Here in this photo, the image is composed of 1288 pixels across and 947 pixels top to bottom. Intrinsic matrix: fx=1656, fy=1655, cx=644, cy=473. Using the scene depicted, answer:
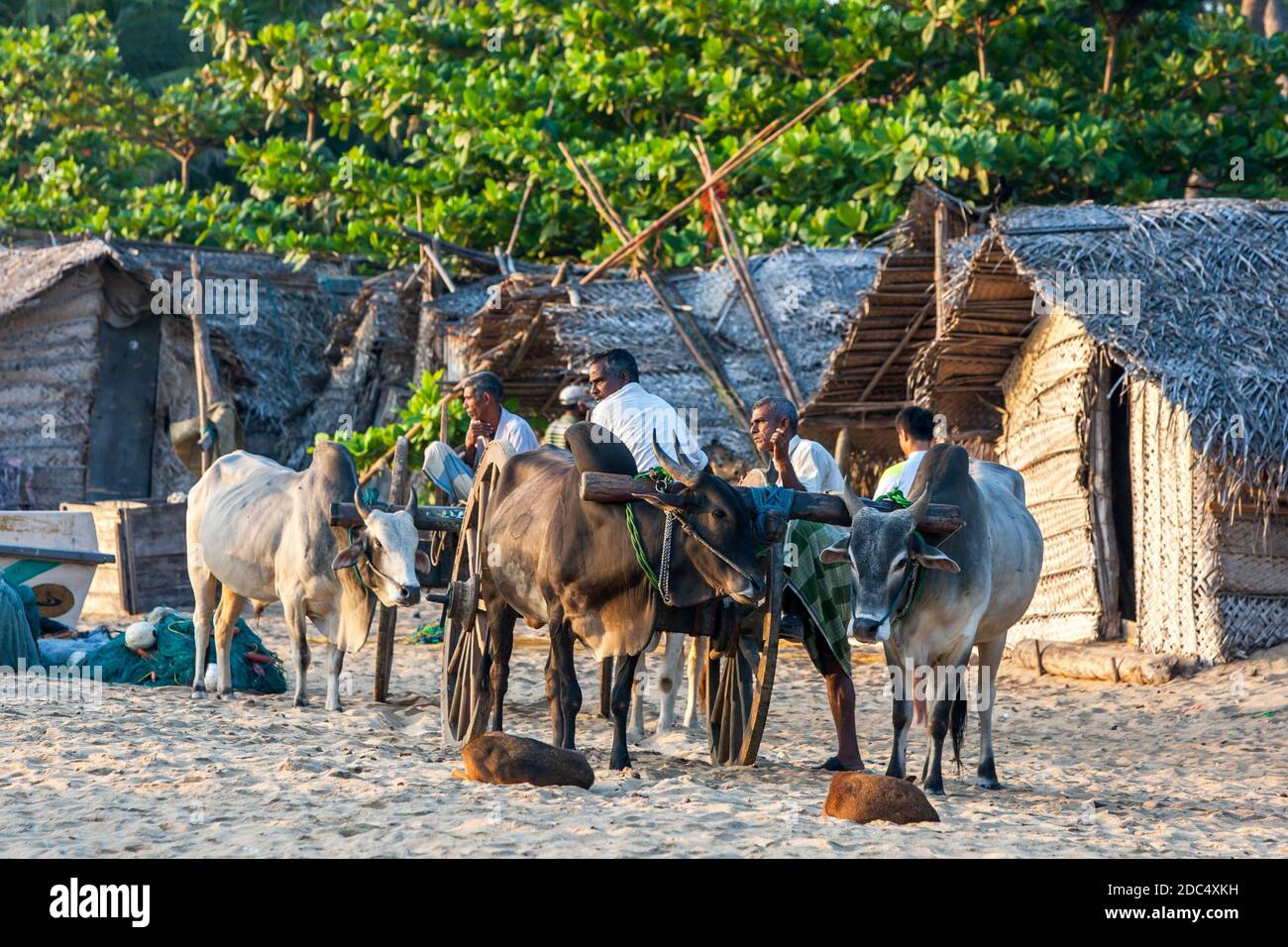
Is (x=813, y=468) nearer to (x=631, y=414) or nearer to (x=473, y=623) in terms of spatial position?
(x=631, y=414)

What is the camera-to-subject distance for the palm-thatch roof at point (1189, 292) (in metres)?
10.2

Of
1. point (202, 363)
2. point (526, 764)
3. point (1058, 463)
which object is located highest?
point (202, 363)

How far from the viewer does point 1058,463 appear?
477 inches

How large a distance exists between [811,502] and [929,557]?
0.53 metres

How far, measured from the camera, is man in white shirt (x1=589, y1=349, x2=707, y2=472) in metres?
7.53

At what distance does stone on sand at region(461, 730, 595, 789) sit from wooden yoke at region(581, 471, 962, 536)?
3.39 feet

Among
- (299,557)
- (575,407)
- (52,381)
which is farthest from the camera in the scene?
(52,381)

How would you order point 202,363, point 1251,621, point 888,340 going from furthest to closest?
point 202,363, point 888,340, point 1251,621

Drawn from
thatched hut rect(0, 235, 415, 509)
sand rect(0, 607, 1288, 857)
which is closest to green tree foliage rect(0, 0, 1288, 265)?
thatched hut rect(0, 235, 415, 509)

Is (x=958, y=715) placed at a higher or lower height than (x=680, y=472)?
lower

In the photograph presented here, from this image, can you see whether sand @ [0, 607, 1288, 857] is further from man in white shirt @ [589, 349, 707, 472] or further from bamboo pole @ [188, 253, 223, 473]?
bamboo pole @ [188, 253, 223, 473]

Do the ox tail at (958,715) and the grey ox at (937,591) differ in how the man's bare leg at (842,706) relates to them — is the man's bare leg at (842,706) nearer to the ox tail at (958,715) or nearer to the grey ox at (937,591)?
the grey ox at (937,591)

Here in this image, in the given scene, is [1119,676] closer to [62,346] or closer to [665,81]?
[665,81]

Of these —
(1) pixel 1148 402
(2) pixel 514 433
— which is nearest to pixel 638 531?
(2) pixel 514 433
